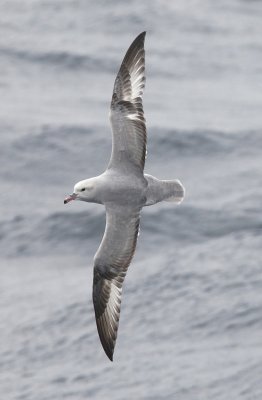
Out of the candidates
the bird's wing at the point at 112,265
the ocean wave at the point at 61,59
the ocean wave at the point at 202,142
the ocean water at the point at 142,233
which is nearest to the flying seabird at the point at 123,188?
the bird's wing at the point at 112,265

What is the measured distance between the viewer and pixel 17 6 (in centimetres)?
3666

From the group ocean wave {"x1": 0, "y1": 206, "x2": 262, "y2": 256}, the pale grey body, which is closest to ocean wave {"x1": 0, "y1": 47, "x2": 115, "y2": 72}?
ocean wave {"x1": 0, "y1": 206, "x2": 262, "y2": 256}

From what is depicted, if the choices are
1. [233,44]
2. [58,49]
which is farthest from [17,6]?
[233,44]

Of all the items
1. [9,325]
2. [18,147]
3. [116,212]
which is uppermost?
[116,212]

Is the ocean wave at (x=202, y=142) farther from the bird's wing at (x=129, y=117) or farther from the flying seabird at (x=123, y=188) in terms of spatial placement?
the flying seabird at (x=123, y=188)

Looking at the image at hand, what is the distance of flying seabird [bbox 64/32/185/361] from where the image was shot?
48.8 feet

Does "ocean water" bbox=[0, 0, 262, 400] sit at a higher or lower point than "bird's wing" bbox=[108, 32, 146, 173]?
lower

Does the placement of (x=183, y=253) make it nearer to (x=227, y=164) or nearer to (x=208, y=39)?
(x=227, y=164)

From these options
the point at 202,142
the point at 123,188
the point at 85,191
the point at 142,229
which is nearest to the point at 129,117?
the point at 123,188

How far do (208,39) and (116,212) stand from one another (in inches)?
793

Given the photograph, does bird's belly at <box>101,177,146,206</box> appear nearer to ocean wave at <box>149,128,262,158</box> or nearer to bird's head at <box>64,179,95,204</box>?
bird's head at <box>64,179,95,204</box>

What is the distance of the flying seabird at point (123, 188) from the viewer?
14875 mm

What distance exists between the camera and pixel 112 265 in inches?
609

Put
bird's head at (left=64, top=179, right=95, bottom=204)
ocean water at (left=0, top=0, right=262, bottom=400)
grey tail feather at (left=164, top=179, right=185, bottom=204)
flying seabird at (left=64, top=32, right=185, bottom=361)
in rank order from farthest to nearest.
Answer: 1. ocean water at (left=0, top=0, right=262, bottom=400)
2. grey tail feather at (left=164, top=179, right=185, bottom=204)
3. flying seabird at (left=64, top=32, right=185, bottom=361)
4. bird's head at (left=64, top=179, right=95, bottom=204)
